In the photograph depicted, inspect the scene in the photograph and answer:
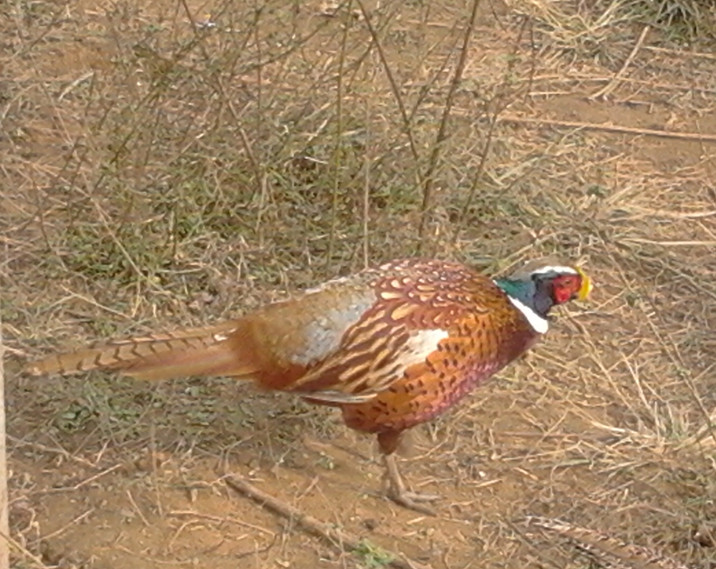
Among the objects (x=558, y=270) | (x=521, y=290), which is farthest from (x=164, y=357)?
(x=558, y=270)

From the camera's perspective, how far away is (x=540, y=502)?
391 centimetres

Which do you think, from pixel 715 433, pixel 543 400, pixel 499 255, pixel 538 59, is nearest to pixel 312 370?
pixel 543 400

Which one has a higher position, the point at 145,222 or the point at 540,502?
the point at 145,222

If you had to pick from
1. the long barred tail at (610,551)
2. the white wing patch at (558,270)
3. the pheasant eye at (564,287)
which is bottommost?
the long barred tail at (610,551)

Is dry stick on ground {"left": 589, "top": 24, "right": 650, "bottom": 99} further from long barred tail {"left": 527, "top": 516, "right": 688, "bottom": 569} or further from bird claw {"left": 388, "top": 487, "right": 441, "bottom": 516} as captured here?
long barred tail {"left": 527, "top": 516, "right": 688, "bottom": 569}

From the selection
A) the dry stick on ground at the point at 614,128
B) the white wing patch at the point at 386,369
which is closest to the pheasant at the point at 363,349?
the white wing patch at the point at 386,369

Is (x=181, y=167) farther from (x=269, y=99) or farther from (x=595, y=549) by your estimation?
(x=595, y=549)

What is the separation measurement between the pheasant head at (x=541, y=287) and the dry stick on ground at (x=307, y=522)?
79cm

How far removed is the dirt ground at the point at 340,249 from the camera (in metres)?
3.79

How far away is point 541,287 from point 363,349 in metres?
0.62

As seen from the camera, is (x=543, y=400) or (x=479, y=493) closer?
(x=479, y=493)

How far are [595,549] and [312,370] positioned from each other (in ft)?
2.90

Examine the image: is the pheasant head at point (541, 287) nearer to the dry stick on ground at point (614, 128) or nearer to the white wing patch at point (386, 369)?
the white wing patch at point (386, 369)

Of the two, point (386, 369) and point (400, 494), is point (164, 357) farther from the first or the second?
point (400, 494)
